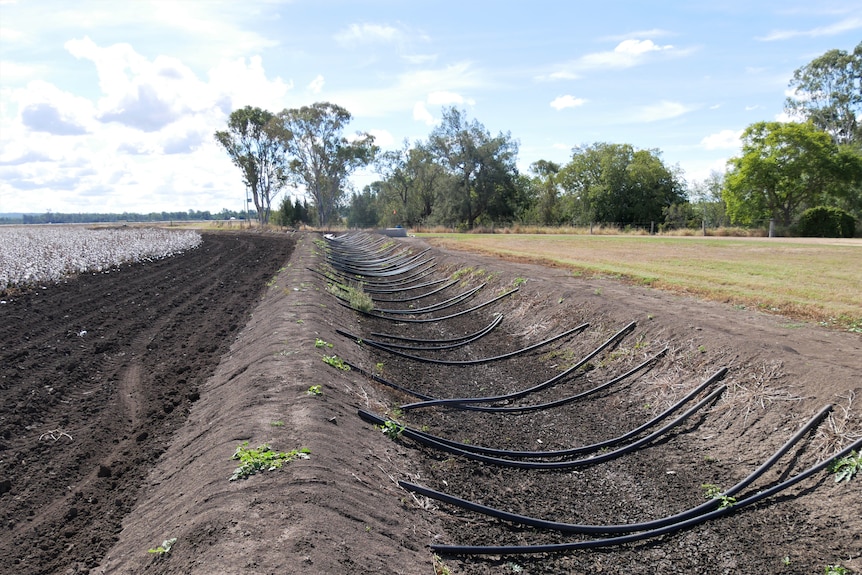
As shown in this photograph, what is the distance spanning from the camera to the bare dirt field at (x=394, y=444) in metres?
3.74

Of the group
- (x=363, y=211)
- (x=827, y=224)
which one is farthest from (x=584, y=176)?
(x=363, y=211)

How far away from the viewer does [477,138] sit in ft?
193

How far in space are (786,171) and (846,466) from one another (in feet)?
146

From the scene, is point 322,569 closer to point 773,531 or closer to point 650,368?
point 773,531

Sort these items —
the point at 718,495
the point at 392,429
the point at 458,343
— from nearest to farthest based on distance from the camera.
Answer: the point at 718,495 < the point at 392,429 < the point at 458,343

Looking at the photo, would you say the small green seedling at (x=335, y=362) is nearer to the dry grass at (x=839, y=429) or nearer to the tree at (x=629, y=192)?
the dry grass at (x=839, y=429)

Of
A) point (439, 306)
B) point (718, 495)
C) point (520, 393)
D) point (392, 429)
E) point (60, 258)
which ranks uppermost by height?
point (60, 258)

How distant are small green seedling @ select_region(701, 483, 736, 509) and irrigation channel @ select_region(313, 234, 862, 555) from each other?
1 centimetres

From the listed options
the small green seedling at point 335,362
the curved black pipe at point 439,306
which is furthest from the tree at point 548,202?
the small green seedling at point 335,362

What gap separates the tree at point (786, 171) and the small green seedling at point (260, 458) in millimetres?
46150

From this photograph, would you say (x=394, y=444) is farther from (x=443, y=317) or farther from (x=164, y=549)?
(x=443, y=317)

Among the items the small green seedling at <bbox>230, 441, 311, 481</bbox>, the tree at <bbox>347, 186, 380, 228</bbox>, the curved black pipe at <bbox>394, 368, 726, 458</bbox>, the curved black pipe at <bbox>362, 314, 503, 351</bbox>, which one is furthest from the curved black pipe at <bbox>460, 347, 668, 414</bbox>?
the tree at <bbox>347, 186, 380, 228</bbox>

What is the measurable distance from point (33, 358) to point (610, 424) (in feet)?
25.8

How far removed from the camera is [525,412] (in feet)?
22.7
